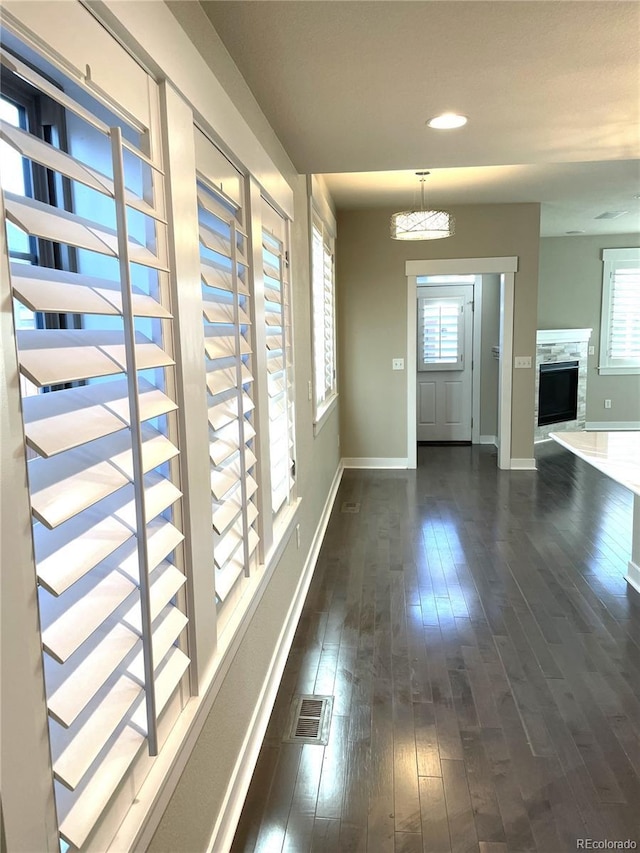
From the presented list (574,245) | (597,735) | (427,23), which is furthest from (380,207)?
(597,735)

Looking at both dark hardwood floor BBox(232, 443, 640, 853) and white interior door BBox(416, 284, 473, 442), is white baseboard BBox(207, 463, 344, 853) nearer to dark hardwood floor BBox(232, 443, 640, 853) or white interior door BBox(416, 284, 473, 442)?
dark hardwood floor BBox(232, 443, 640, 853)

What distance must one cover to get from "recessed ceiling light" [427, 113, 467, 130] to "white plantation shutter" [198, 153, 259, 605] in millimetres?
938

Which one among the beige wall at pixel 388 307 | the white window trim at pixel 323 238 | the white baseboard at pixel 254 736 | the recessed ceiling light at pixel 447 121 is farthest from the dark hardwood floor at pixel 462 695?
the recessed ceiling light at pixel 447 121

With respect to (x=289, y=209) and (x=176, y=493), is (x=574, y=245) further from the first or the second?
(x=176, y=493)

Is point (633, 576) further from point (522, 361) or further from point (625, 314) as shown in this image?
point (625, 314)

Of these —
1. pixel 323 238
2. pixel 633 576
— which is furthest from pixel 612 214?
pixel 633 576

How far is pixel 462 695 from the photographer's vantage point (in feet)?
7.95

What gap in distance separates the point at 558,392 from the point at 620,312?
1.45 m

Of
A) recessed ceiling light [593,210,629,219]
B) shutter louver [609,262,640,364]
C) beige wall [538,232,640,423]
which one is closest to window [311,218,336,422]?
recessed ceiling light [593,210,629,219]

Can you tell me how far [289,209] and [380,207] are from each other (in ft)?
11.0

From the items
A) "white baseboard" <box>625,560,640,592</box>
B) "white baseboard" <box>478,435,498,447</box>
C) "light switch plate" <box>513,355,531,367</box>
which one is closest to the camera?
"white baseboard" <box>625,560,640,592</box>

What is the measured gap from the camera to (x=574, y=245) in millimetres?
7773

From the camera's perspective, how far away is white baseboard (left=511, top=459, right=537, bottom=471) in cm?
618

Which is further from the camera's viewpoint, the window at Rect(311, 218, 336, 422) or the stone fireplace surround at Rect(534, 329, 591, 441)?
the stone fireplace surround at Rect(534, 329, 591, 441)
